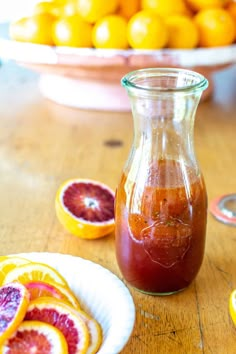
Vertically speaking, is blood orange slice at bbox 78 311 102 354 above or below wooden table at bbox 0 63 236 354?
above

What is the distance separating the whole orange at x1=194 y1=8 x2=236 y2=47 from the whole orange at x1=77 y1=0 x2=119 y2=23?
0.20 m

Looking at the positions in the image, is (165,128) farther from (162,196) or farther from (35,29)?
(35,29)

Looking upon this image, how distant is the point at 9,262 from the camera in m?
0.64

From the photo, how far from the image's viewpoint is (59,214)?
0.79 meters

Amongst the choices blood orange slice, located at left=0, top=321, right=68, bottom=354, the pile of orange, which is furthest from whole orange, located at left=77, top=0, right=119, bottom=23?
blood orange slice, located at left=0, top=321, right=68, bottom=354

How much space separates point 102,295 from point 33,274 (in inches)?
3.2

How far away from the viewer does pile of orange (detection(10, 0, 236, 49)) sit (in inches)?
47.3

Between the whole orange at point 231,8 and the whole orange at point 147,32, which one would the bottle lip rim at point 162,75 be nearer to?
the whole orange at point 147,32

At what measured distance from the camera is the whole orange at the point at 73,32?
123cm

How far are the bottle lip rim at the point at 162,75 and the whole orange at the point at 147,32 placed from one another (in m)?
0.56

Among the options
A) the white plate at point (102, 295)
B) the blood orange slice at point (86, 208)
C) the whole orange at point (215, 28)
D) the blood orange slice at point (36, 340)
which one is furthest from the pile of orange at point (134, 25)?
the blood orange slice at point (36, 340)

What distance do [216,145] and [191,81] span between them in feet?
1.75

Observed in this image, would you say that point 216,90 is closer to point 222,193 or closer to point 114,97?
point 114,97

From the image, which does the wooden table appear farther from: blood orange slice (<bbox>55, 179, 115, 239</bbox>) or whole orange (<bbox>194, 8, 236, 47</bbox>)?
whole orange (<bbox>194, 8, 236, 47</bbox>)
